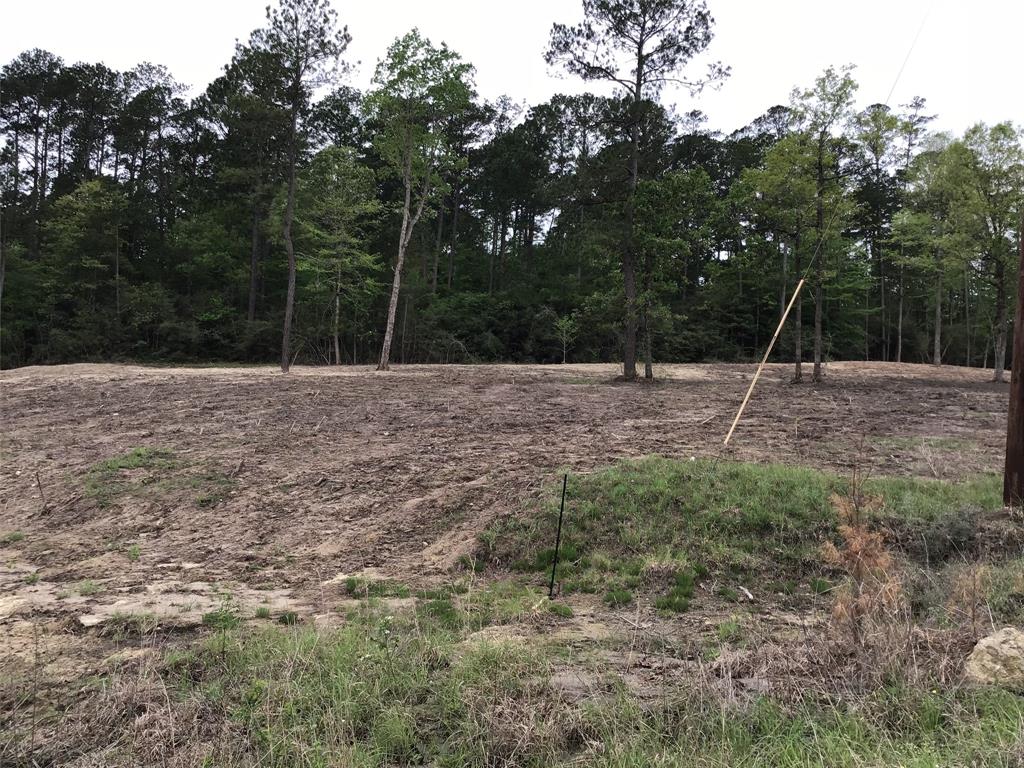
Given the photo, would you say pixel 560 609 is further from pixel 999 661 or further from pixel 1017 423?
pixel 1017 423

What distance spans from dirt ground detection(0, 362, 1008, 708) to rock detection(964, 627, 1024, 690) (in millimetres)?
3701

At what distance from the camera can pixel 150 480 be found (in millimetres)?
7590

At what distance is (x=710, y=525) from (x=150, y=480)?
6.69 meters

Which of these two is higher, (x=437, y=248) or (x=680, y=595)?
(x=437, y=248)

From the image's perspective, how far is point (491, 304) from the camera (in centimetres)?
4025

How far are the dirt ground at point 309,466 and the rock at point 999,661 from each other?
12.1 feet

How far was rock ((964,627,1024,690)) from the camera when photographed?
2613mm

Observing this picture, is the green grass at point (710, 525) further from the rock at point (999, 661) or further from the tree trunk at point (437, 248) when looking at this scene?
the tree trunk at point (437, 248)

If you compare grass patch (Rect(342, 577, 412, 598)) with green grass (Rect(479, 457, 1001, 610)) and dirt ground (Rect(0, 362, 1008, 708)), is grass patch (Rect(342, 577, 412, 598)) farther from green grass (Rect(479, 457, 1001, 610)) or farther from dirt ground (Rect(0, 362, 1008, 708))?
green grass (Rect(479, 457, 1001, 610))

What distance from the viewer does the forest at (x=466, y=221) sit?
19.0m

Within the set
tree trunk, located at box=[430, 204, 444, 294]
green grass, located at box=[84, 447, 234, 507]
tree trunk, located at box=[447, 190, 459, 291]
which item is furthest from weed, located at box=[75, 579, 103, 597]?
tree trunk, located at box=[447, 190, 459, 291]

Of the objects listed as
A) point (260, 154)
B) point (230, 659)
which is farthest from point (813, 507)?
point (260, 154)

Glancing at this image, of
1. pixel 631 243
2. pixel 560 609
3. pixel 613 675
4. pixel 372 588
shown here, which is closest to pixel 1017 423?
pixel 560 609

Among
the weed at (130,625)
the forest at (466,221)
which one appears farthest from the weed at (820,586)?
the forest at (466,221)
